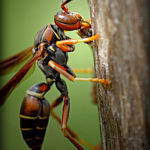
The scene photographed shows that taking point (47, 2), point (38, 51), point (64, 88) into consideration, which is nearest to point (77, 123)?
point (47, 2)

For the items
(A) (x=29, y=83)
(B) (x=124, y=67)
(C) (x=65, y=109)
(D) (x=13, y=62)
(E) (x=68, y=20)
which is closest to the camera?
(B) (x=124, y=67)

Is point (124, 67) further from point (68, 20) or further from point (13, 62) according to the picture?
point (13, 62)

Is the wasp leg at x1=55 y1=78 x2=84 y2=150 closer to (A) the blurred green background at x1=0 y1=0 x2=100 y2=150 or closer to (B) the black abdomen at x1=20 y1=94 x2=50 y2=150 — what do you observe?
(B) the black abdomen at x1=20 y1=94 x2=50 y2=150

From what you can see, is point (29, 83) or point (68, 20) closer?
point (68, 20)

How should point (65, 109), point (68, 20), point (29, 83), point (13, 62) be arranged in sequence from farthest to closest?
point (29, 83)
point (13, 62)
point (65, 109)
point (68, 20)

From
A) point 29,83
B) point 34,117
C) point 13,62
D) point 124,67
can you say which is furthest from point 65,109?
point 29,83

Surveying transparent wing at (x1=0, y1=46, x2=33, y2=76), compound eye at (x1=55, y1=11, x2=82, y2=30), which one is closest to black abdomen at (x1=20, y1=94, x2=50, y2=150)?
transparent wing at (x1=0, y1=46, x2=33, y2=76)
